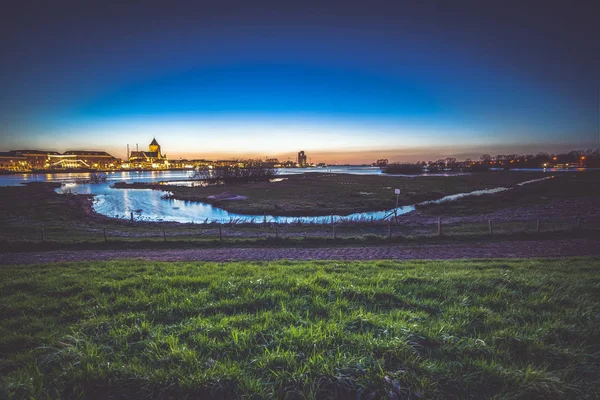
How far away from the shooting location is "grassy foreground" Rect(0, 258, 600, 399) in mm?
3174

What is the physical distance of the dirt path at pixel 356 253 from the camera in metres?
16.4

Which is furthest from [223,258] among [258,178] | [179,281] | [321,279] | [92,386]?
[258,178]

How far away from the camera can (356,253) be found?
17578 millimetres

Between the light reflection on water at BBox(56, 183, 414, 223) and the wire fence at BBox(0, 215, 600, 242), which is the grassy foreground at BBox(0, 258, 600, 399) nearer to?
the wire fence at BBox(0, 215, 600, 242)

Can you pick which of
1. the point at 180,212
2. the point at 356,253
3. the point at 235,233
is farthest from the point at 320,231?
the point at 180,212

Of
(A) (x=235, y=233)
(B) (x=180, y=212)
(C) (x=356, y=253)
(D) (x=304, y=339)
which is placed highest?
(D) (x=304, y=339)

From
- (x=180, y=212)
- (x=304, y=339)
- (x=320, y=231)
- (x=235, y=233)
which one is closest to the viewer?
(x=304, y=339)

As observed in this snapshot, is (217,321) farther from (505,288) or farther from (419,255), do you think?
(419,255)

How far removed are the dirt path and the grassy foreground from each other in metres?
10.2

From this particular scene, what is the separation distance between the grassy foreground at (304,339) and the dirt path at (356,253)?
33.6 ft

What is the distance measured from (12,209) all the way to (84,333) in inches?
2537

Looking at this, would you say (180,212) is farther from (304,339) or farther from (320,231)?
(304,339)

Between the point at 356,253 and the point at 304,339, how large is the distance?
14.2 meters

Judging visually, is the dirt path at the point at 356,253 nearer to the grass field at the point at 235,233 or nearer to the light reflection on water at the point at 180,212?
the grass field at the point at 235,233
